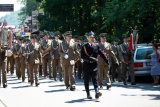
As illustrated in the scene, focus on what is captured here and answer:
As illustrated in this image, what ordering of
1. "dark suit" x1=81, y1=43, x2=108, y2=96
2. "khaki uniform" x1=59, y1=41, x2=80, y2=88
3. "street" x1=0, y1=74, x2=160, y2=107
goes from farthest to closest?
1. "khaki uniform" x1=59, y1=41, x2=80, y2=88
2. "dark suit" x1=81, y1=43, x2=108, y2=96
3. "street" x1=0, y1=74, x2=160, y2=107

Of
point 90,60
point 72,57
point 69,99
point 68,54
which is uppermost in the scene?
point 68,54

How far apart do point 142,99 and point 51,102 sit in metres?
2.54

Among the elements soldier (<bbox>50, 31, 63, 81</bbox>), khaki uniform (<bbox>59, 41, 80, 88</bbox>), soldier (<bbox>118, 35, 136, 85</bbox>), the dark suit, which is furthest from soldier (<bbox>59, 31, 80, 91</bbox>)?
soldier (<bbox>50, 31, 63, 81</bbox>)

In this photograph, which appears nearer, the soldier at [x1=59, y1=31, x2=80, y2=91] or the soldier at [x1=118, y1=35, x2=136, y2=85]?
the soldier at [x1=59, y1=31, x2=80, y2=91]

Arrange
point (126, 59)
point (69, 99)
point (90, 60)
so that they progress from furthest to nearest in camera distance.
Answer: point (126, 59), point (69, 99), point (90, 60)

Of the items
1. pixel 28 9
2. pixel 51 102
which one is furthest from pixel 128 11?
pixel 28 9

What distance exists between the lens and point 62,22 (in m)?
42.8

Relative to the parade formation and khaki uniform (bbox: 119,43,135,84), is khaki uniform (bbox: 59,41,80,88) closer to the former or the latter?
the parade formation

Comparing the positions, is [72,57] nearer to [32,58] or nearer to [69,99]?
[32,58]

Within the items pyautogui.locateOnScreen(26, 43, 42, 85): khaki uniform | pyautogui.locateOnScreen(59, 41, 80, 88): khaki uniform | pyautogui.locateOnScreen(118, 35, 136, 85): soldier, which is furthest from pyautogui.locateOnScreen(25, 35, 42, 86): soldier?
pyautogui.locateOnScreen(118, 35, 136, 85): soldier

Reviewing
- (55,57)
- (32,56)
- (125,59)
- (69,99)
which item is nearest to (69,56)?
(32,56)

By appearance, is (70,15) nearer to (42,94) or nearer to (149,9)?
(149,9)

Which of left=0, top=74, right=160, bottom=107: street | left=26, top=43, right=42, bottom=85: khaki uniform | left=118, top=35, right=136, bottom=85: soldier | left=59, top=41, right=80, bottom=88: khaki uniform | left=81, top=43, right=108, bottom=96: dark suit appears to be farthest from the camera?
left=118, top=35, right=136, bottom=85: soldier

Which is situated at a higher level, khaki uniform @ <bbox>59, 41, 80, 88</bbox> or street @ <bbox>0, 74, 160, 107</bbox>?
khaki uniform @ <bbox>59, 41, 80, 88</bbox>
